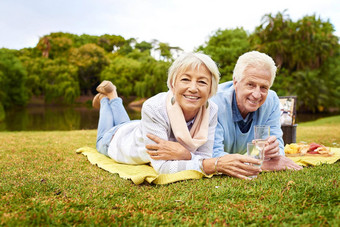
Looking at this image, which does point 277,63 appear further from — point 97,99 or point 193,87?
point 193,87

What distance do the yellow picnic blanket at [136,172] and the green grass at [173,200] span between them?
73 mm

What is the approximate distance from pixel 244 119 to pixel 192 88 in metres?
1.21

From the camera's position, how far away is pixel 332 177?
2787 mm

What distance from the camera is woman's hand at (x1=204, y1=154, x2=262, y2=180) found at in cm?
277

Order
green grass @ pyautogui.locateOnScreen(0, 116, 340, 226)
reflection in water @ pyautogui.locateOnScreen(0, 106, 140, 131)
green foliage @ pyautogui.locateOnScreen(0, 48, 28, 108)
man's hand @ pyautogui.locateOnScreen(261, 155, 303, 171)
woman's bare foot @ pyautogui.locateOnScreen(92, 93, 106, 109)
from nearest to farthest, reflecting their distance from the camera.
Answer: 1. green grass @ pyautogui.locateOnScreen(0, 116, 340, 226)
2. man's hand @ pyautogui.locateOnScreen(261, 155, 303, 171)
3. woman's bare foot @ pyautogui.locateOnScreen(92, 93, 106, 109)
4. reflection in water @ pyautogui.locateOnScreen(0, 106, 140, 131)
5. green foliage @ pyautogui.locateOnScreen(0, 48, 28, 108)

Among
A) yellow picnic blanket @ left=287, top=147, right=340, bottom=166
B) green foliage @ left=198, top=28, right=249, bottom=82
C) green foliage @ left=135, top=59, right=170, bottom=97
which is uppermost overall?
green foliage @ left=198, top=28, right=249, bottom=82

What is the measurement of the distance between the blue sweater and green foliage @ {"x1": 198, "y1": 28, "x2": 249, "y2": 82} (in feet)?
82.6

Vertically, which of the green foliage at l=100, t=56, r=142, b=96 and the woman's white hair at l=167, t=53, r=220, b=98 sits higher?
the green foliage at l=100, t=56, r=142, b=96

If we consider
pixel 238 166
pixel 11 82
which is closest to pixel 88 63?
pixel 11 82

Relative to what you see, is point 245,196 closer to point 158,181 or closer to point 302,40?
point 158,181

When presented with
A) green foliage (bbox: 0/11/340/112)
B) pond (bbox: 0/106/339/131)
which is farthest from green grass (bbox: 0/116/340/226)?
green foliage (bbox: 0/11/340/112)

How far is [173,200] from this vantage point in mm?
2277

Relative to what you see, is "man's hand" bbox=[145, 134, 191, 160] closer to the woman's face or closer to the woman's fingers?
the woman's fingers

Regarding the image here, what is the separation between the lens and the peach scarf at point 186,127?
2977mm
